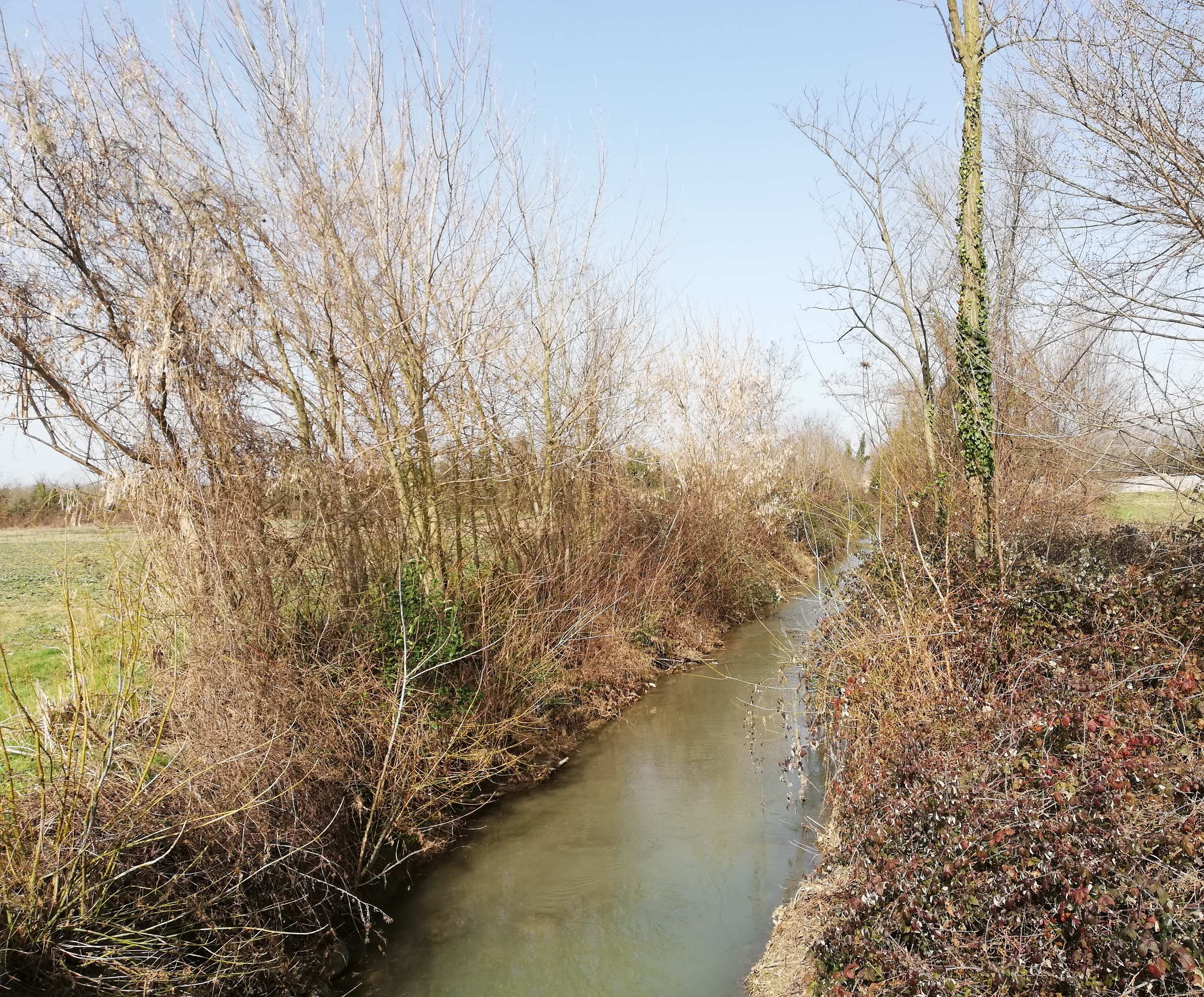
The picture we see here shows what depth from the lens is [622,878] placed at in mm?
7129

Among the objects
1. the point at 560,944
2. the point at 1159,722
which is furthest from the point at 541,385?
the point at 1159,722

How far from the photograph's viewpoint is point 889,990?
3.99 meters

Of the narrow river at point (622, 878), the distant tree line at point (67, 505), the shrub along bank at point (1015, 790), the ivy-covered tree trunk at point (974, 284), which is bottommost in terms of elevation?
the narrow river at point (622, 878)

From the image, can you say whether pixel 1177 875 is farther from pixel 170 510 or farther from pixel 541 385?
pixel 541 385

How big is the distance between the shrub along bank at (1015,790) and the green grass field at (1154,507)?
2.02ft

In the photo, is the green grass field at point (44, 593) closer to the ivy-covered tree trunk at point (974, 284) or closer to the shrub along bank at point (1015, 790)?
the shrub along bank at point (1015, 790)

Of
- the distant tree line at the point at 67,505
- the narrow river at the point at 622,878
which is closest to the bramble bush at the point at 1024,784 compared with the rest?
the narrow river at the point at 622,878

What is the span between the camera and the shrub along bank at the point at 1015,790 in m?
3.71

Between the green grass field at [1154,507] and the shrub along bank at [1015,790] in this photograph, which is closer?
the shrub along bank at [1015,790]

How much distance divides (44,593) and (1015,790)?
1215 cm

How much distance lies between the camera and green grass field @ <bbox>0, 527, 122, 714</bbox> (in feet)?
17.3

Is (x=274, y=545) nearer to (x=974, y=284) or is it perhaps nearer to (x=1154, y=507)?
(x=974, y=284)

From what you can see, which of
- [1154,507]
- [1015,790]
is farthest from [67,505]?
[1154,507]

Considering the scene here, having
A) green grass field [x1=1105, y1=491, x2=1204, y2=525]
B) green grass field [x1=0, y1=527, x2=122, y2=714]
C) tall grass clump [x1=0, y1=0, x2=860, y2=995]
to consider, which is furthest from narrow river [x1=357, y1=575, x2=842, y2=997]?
green grass field [x1=1105, y1=491, x2=1204, y2=525]
